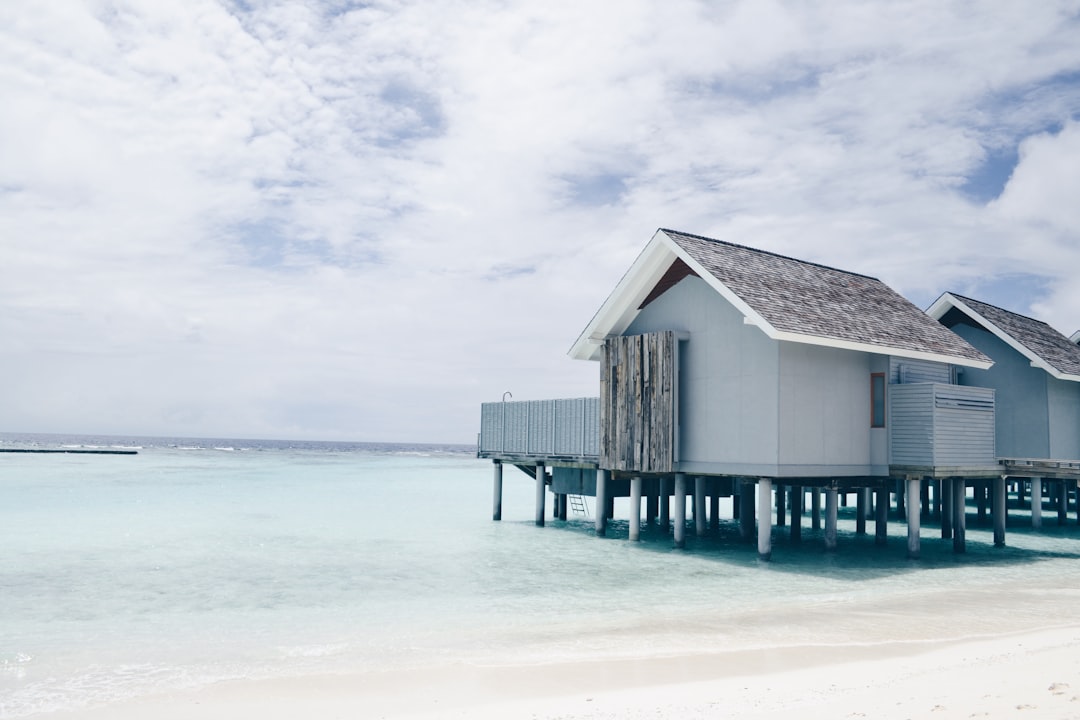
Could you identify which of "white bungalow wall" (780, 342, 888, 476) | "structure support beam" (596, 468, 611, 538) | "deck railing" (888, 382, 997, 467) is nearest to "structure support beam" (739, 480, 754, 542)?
"structure support beam" (596, 468, 611, 538)

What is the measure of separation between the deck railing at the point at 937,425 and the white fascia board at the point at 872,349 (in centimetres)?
75

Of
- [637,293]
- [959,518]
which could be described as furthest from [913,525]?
[637,293]

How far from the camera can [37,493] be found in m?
44.3

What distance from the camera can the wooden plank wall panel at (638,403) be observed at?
21422mm

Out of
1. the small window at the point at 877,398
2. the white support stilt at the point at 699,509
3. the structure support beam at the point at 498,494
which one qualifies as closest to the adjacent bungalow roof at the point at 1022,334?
the small window at the point at 877,398

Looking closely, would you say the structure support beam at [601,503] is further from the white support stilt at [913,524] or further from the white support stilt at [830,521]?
the white support stilt at [913,524]

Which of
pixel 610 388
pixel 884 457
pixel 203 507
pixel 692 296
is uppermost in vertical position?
pixel 692 296

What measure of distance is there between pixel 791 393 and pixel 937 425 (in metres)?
3.68

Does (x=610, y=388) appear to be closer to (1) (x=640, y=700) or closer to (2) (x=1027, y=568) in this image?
(2) (x=1027, y=568)

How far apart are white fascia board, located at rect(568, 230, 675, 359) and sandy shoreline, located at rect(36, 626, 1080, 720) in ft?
40.3

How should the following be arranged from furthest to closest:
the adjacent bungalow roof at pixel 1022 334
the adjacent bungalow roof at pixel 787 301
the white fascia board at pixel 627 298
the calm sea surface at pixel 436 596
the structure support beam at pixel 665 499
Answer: the structure support beam at pixel 665 499 < the adjacent bungalow roof at pixel 1022 334 < the white fascia board at pixel 627 298 < the adjacent bungalow roof at pixel 787 301 < the calm sea surface at pixel 436 596

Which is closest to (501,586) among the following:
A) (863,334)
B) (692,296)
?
(692,296)

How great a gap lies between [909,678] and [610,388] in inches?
580

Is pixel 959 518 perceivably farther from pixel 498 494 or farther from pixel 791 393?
pixel 498 494
